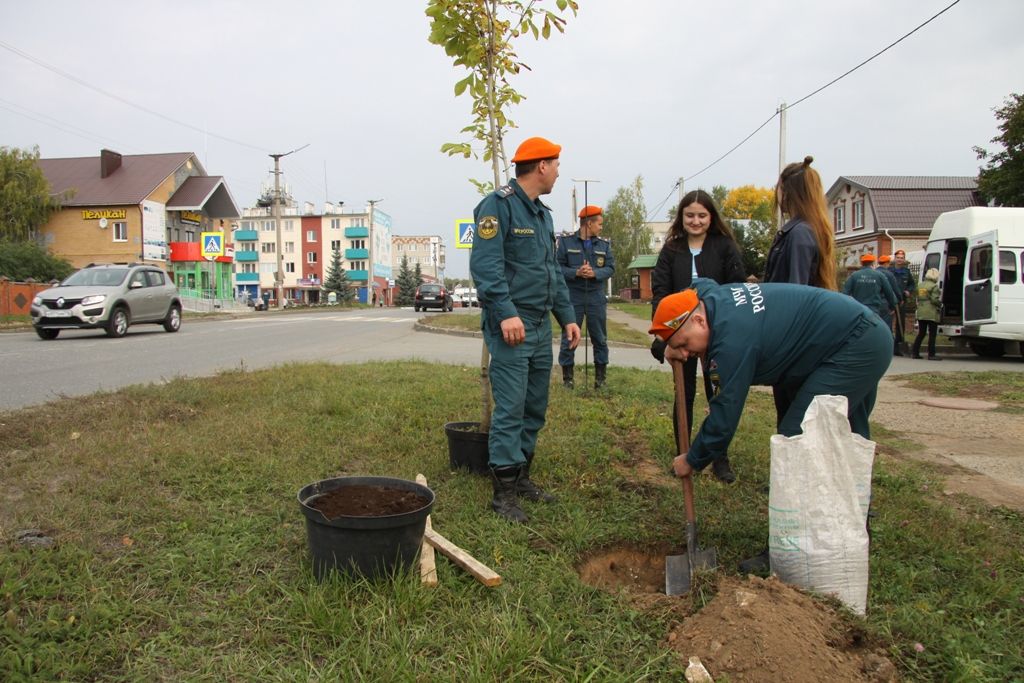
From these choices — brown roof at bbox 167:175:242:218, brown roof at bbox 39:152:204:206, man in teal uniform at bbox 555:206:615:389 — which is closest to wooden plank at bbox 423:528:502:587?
man in teal uniform at bbox 555:206:615:389

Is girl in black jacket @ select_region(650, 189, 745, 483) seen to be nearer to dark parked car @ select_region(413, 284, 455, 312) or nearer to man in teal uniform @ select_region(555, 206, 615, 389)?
man in teal uniform @ select_region(555, 206, 615, 389)

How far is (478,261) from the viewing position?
342 cm

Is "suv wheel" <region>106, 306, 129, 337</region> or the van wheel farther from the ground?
"suv wheel" <region>106, 306, 129, 337</region>

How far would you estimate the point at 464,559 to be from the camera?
264 centimetres

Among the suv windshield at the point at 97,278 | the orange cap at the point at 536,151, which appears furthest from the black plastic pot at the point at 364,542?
the suv windshield at the point at 97,278

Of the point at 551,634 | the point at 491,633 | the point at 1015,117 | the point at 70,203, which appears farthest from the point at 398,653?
the point at 70,203

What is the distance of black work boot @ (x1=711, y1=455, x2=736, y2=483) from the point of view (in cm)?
412

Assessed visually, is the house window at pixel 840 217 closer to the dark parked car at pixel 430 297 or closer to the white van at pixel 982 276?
the dark parked car at pixel 430 297

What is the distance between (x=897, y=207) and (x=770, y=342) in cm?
3589

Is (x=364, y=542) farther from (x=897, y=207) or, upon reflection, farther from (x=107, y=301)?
(x=897, y=207)

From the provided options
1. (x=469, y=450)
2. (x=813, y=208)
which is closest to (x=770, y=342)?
(x=813, y=208)

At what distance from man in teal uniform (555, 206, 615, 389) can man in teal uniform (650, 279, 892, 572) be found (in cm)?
407

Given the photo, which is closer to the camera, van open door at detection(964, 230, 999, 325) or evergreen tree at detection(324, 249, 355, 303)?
van open door at detection(964, 230, 999, 325)

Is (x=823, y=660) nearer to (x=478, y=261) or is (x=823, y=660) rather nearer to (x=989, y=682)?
(x=989, y=682)
